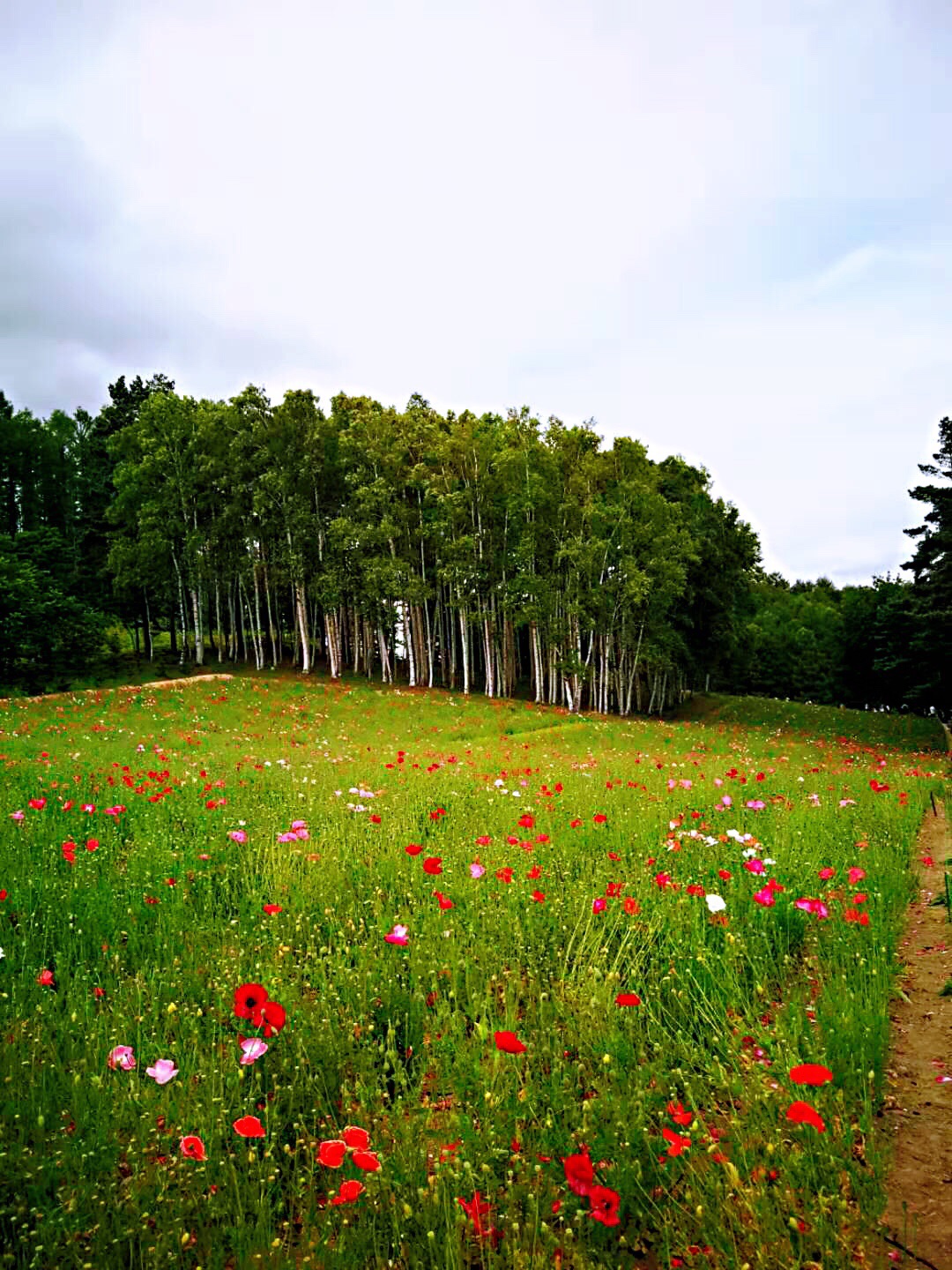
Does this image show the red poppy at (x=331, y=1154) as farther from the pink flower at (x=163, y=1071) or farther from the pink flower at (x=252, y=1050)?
the pink flower at (x=163, y=1071)

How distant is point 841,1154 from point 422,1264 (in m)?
1.46

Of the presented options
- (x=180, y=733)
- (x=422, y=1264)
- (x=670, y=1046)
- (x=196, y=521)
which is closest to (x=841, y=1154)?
(x=670, y=1046)

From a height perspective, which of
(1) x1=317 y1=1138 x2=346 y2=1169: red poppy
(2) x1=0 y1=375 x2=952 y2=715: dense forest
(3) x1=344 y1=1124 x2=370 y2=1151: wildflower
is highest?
(2) x1=0 y1=375 x2=952 y2=715: dense forest

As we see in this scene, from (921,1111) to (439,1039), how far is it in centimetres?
200

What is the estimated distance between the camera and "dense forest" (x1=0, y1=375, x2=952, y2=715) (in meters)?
33.1

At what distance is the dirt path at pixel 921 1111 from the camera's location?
1979 millimetres

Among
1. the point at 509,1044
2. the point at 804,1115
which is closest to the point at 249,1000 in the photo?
the point at 509,1044

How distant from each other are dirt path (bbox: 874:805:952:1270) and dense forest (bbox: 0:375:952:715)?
27747 mm

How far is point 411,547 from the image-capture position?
37719mm

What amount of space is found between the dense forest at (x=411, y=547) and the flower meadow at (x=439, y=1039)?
88.1 ft

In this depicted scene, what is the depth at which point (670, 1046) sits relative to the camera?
10.2ft

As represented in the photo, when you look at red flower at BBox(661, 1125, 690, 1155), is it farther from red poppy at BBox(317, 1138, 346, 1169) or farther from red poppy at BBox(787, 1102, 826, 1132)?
red poppy at BBox(317, 1138, 346, 1169)

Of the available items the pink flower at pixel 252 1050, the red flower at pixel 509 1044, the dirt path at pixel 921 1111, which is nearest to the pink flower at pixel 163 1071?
the pink flower at pixel 252 1050

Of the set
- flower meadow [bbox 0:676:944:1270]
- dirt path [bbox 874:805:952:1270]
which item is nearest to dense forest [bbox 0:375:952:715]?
flower meadow [bbox 0:676:944:1270]
